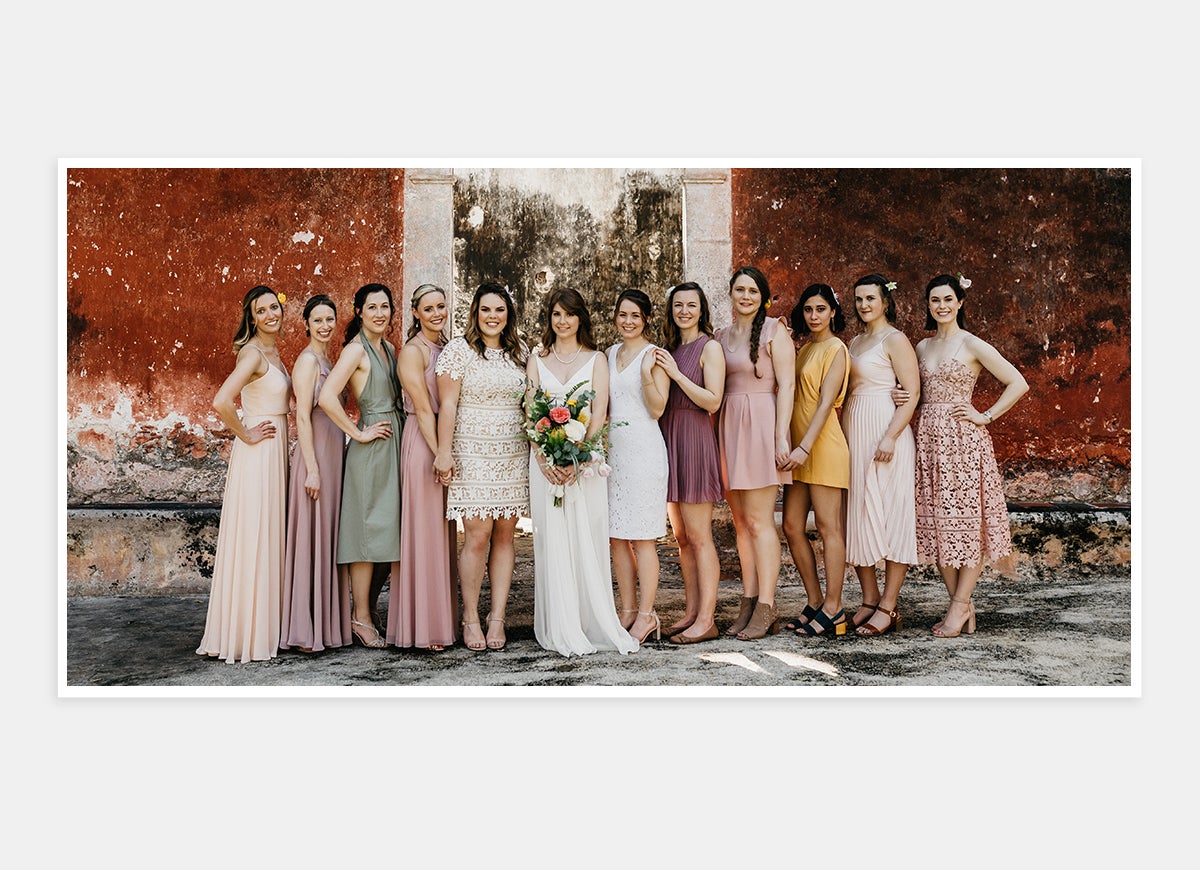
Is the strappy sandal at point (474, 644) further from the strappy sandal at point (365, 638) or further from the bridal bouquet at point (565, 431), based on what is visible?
the bridal bouquet at point (565, 431)

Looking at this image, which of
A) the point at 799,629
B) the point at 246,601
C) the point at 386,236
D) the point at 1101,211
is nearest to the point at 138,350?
the point at 386,236

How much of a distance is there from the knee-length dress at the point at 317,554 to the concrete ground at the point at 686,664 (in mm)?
141

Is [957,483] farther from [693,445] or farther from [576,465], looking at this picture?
[576,465]

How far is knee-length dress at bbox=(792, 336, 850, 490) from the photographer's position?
19.7ft

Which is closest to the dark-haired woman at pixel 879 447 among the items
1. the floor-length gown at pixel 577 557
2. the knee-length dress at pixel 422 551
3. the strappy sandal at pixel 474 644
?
the floor-length gown at pixel 577 557

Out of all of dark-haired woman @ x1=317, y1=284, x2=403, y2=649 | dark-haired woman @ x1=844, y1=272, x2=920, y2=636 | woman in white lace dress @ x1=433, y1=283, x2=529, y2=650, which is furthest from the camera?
dark-haired woman @ x1=844, y1=272, x2=920, y2=636

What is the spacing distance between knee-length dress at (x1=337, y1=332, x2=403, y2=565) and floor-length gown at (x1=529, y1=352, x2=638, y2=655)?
0.83m

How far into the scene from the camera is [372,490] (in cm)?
574

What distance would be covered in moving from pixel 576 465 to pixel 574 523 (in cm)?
38

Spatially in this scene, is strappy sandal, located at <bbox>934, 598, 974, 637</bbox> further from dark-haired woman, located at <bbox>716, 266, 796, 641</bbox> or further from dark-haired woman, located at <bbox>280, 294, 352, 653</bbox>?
dark-haired woman, located at <bbox>280, 294, 352, 653</bbox>

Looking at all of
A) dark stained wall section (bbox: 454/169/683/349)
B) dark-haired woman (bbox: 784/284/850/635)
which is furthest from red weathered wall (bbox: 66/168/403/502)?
dark-haired woman (bbox: 784/284/850/635)

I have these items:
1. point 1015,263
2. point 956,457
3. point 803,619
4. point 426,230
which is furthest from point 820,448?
point 426,230

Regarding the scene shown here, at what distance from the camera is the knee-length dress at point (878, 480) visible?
598 centimetres

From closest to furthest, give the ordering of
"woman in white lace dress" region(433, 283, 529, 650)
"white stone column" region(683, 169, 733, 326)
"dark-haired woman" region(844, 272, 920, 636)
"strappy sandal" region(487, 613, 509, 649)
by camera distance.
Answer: "woman in white lace dress" region(433, 283, 529, 650), "strappy sandal" region(487, 613, 509, 649), "dark-haired woman" region(844, 272, 920, 636), "white stone column" region(683, 169, 733, 326)
